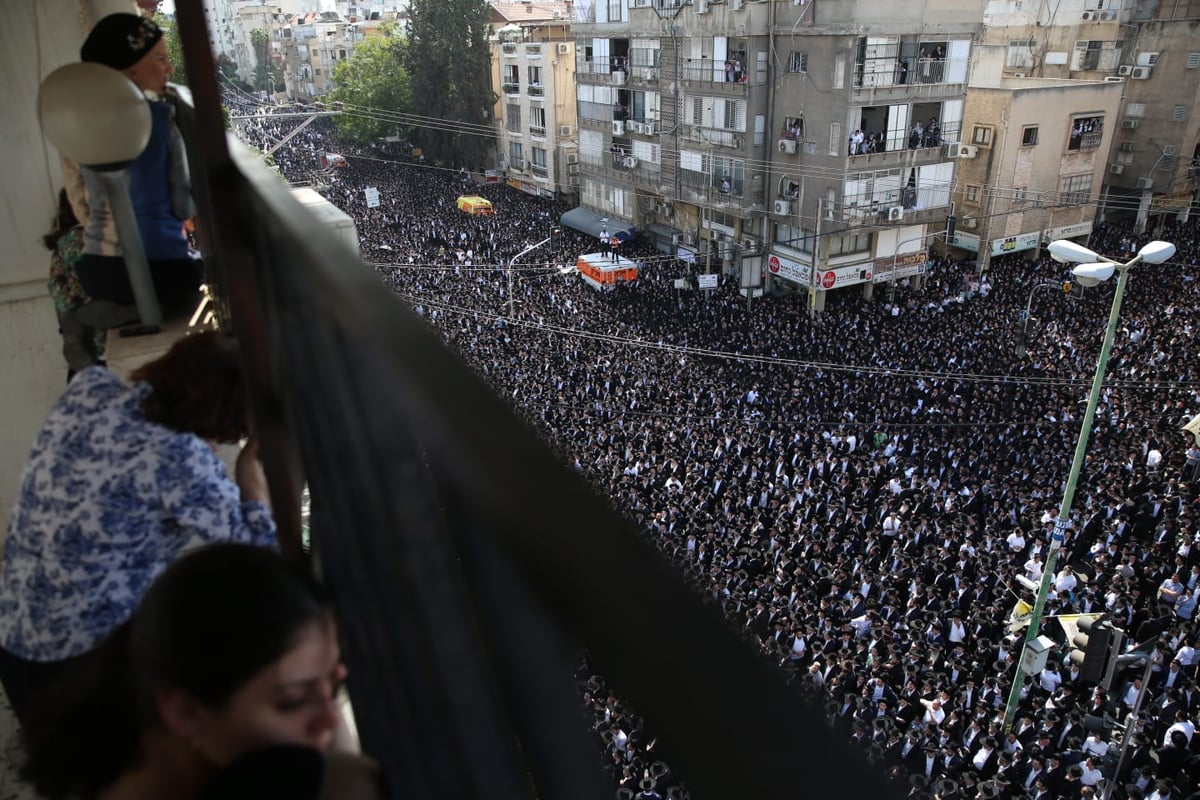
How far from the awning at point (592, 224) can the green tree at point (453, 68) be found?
7427mm

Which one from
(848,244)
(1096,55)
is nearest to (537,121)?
(848,244)

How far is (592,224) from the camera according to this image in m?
27.8

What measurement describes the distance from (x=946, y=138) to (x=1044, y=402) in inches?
355

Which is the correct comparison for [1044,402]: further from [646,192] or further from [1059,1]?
[1059,1]

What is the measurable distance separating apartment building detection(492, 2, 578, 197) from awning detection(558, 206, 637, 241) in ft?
8.08

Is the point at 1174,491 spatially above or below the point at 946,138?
below

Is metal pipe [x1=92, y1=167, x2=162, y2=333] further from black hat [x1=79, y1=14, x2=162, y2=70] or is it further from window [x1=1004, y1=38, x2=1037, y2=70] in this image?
window [x1=1004, y1=38, x2=1037, y2=70]

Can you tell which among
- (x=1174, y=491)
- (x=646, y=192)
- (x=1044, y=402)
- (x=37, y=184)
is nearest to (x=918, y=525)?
(x=1174, y=491)

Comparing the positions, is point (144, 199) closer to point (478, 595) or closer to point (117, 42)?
point (117, 42)

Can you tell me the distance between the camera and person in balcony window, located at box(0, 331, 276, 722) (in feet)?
5.41

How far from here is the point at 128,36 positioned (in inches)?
107

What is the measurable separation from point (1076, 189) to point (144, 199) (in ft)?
91.0

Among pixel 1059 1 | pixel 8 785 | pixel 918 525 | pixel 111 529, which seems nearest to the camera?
pixel 111 529

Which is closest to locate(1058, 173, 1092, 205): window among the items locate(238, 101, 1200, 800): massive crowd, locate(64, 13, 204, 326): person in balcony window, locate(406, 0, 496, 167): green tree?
locate(238, 101, 1200, 800): massive crowd
